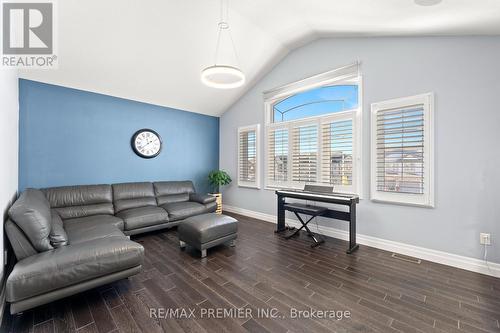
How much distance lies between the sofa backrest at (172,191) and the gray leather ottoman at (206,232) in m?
1.59

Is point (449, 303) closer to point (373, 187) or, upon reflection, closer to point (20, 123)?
point (373, 187)

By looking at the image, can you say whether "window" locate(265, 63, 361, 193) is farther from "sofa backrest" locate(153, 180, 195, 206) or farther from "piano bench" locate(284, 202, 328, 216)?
"sofa backrest" locate(153, 180, 195, 206)

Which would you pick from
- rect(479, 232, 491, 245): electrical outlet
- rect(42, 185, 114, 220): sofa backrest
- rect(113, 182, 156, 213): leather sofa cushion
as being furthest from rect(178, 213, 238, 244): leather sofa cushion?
rect(479, 232, 491, 245): electrical outlet

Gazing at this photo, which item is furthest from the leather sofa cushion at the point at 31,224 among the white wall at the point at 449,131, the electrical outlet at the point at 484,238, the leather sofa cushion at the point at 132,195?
the electrical outlet at the point at 484,238

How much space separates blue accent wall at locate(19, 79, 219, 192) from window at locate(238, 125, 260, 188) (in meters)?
1.23

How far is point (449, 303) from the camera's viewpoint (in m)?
2.03

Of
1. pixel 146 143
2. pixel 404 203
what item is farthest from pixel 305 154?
pixel 146 143

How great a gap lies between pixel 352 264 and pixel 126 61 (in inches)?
188

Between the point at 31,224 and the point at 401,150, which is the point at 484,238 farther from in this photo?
the point at 31,224

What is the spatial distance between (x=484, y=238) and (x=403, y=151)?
52.7 inches

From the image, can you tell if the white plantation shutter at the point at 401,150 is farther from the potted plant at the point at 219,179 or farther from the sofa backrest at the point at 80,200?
the sofa backrest at the point at 80,200

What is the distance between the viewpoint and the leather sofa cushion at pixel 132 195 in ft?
13.4

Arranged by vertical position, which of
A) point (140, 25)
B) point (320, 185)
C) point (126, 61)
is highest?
point (140, 25)

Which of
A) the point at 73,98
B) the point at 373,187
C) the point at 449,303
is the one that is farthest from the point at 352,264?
the point at 73,98
